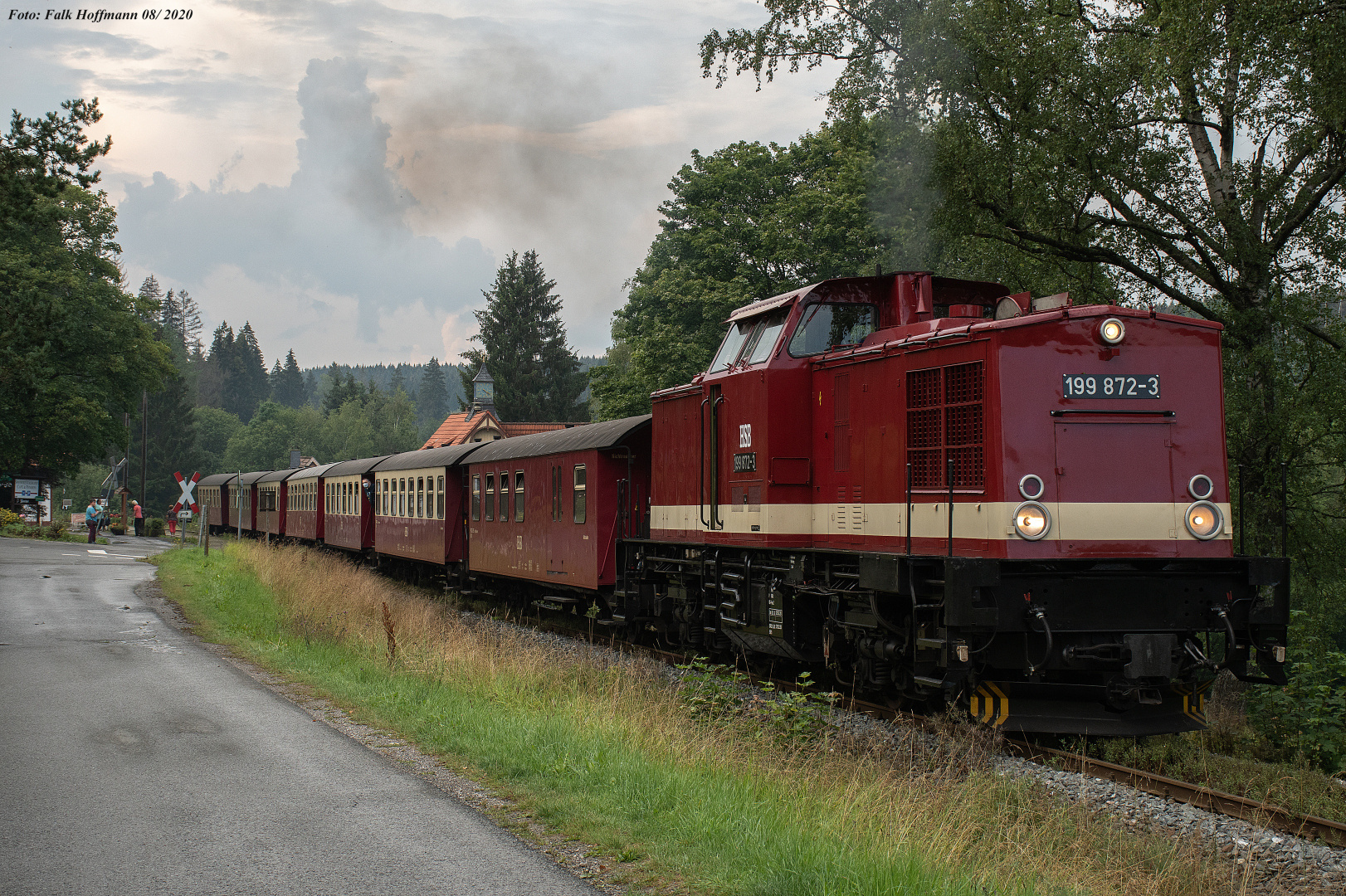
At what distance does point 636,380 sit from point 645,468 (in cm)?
2335

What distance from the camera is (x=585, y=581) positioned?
53.0 feet

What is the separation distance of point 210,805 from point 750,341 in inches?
276

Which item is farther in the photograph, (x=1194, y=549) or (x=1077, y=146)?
(x=1077, y=146)

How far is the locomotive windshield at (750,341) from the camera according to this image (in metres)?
11.0

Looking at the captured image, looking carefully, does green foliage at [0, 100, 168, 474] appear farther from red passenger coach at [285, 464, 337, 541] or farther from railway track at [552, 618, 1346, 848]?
railway track at [552, 618, 1346, 848]

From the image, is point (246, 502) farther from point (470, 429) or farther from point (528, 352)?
point (528, 352)

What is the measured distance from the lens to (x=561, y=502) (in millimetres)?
17234

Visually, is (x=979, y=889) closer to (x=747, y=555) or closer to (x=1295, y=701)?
(x=747, y=555)

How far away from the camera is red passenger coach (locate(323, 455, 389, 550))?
97.9 feet

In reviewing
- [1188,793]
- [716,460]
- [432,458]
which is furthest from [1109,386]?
[432,458]

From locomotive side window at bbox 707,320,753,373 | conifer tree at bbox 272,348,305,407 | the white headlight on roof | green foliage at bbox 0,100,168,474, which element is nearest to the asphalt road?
locomotive side window at bbox 707,320,753,373

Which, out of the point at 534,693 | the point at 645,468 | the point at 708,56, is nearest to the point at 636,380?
the point at 708,56

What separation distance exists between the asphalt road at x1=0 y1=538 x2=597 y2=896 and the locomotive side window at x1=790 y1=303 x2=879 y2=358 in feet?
18.2

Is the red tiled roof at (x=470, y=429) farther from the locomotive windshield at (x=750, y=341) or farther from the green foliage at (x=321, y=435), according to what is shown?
the green foliage at (x=321, y=435)
